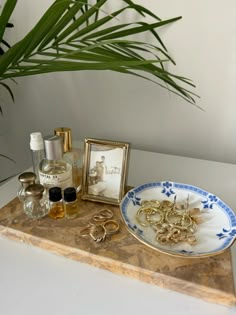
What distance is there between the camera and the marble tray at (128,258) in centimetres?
44

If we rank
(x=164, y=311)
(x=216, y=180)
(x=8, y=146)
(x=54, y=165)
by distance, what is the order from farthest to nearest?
1. (x=8, y=146)
2. (x=216, y=180)
3. (x=54, y=165)
4. (x=164, y=311)

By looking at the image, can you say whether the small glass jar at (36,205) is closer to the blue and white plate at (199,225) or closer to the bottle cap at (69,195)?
the bottle cap at (69,195)

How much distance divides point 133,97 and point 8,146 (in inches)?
24.9

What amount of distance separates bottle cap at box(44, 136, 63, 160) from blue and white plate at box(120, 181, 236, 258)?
0.17 metres

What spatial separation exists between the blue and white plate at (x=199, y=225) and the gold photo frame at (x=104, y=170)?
41mm

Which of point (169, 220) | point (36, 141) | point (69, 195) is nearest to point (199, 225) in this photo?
point (169, 220)

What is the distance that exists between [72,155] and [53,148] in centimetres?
12

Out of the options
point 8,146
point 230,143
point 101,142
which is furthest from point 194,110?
point 8,146

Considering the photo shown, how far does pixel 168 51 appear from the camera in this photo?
801 mm

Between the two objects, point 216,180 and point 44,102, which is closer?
point 216,180

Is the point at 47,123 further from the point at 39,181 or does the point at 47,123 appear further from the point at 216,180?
the point at 216,180

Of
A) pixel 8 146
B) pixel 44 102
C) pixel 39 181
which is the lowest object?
pixel 8 146

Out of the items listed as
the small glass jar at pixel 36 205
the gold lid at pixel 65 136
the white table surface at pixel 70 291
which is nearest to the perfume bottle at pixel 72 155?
the gold lid at pixel 65 136

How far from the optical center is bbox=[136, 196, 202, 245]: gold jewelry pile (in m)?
0.52
